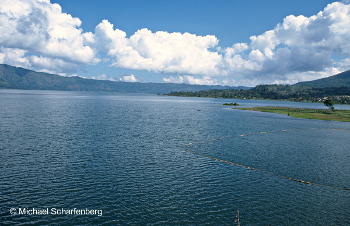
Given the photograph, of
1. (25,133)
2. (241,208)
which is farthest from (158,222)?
(25,133)

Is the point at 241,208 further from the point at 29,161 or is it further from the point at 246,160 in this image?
the point at 29,161

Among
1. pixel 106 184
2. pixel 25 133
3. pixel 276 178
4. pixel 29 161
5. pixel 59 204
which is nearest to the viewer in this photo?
pixel 59 204

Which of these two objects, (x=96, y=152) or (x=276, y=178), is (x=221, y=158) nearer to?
(x=276, y=178)

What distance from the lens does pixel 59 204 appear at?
30031 millimetres

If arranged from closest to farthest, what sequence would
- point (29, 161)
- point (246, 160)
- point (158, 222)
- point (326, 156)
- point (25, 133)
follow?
point (158, 222), point (29, 161), point (246, 160), point (326, 156), point (25, 133)

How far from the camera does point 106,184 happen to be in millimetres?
36688

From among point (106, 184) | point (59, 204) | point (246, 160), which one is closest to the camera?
point (59, 204)

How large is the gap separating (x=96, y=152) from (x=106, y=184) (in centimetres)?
1890

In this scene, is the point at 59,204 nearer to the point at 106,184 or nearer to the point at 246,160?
the point at 106,184

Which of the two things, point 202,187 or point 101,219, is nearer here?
point 101,219

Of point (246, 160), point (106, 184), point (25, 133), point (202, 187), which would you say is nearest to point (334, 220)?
point (202, 187)

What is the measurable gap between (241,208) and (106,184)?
65.0 ft

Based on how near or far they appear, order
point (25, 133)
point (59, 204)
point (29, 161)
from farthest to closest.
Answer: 1. point (25, 133)
2. point (29, 161)
3. point (59, 204)

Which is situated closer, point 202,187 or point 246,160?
point 202,187
